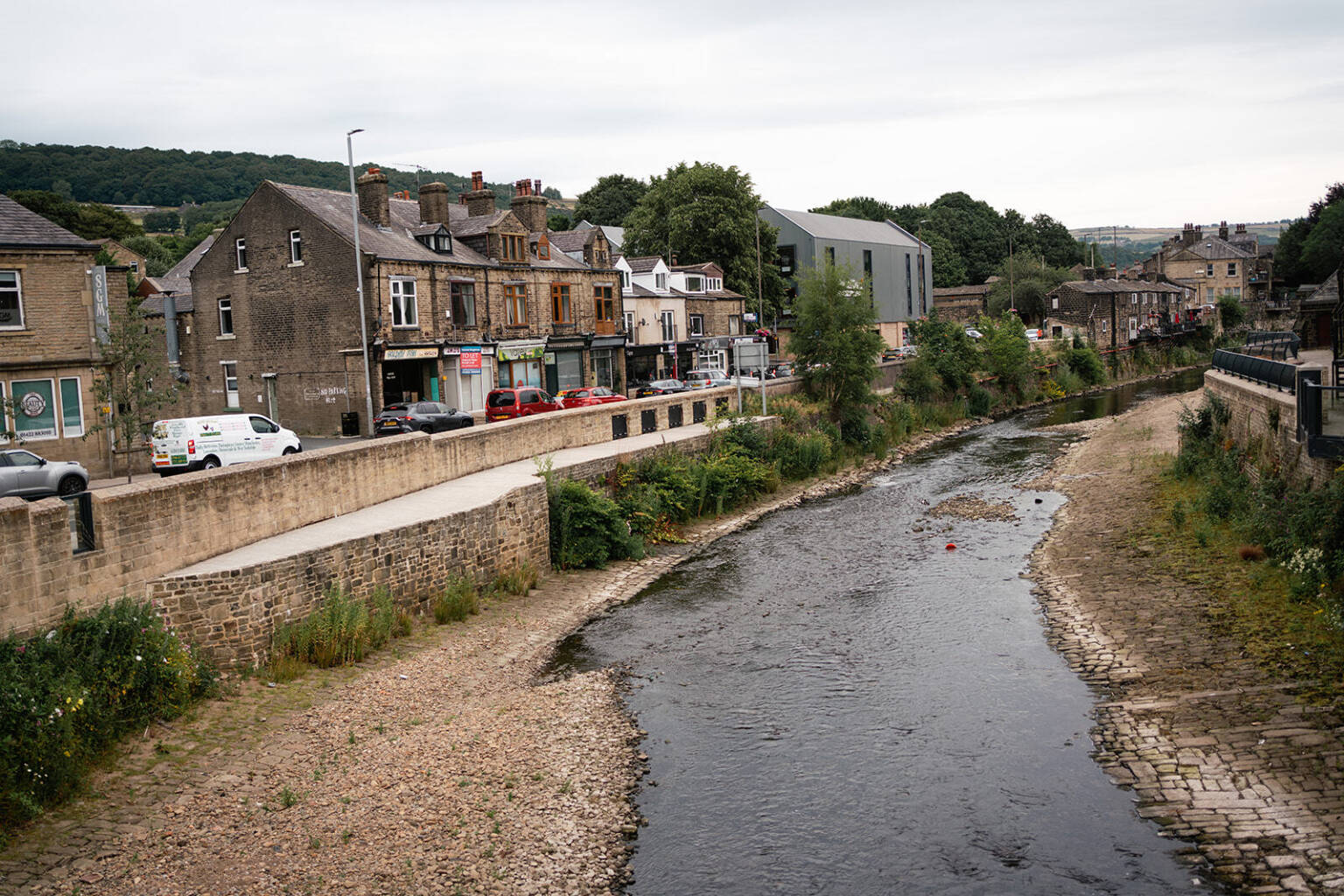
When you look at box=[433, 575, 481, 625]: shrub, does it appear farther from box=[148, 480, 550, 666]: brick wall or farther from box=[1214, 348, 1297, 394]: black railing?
box=[1214, 348, 1297, 394]: black railing

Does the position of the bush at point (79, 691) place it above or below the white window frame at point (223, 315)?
below

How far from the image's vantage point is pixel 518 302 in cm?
4659

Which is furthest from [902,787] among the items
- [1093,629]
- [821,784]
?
[1093,629]

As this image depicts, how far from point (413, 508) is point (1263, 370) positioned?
19.2m

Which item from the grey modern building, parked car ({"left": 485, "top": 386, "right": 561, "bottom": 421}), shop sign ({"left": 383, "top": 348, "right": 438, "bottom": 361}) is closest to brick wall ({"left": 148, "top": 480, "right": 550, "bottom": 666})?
parked car ({"left": 485, "top": 386, "right": 561, "bottom": 421})

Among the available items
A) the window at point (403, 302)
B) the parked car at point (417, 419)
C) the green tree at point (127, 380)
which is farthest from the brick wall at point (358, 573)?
the window at point (403, 302)

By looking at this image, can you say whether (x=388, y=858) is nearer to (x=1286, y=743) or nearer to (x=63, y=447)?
(x=1286, y=743)

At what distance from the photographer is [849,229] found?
83.1 meters

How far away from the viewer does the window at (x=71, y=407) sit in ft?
93.7

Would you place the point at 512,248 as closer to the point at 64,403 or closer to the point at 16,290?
the point at 64,403

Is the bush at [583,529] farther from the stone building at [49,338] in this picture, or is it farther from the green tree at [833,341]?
the green tree at [833,341]

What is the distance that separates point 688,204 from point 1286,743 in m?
57.2

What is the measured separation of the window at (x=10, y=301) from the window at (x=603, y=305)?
2730 centimetres

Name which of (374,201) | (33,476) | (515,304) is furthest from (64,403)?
(515,304)
